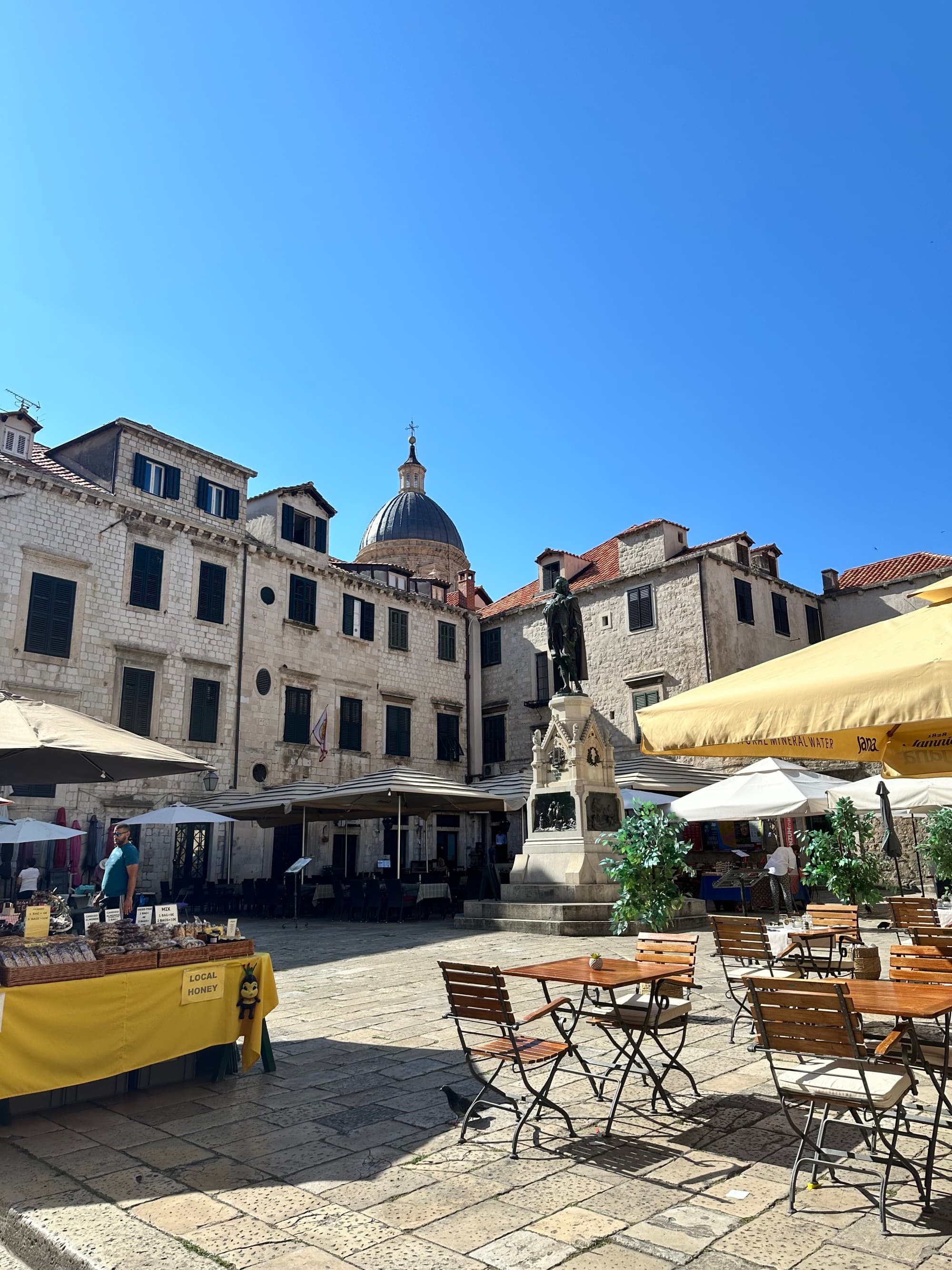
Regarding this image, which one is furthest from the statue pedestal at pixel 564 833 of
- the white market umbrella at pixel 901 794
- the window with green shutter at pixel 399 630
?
the window with green shutter at pixel 399 630

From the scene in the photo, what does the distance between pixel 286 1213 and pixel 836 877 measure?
22.6 feet

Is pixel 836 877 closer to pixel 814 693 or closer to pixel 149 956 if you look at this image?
pixel 814 693

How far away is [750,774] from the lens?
13125mm

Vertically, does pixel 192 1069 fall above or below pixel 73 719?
below

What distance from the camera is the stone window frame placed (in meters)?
19.4

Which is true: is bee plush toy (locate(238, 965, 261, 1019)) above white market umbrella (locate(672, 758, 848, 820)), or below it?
below

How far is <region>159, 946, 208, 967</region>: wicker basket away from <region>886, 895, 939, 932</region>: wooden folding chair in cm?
592

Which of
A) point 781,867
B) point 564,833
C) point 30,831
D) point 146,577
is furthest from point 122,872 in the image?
point 146,577

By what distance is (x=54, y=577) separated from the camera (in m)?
20.2

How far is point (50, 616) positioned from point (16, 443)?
14.5 ft

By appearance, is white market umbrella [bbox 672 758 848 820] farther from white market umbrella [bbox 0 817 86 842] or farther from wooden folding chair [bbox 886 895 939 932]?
white market umbrella [bbox 0 817 86 842]

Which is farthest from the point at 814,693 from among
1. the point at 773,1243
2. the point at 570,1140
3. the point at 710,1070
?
the point at 710,1070

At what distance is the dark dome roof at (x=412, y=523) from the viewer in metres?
49.7

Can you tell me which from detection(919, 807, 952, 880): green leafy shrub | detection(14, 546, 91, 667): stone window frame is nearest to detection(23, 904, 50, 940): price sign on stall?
detection(919, 807, 952, 880): green leafy shrub
